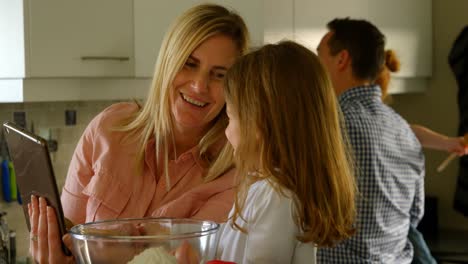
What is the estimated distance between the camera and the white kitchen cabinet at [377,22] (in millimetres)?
2676

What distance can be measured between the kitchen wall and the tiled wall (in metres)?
1.79

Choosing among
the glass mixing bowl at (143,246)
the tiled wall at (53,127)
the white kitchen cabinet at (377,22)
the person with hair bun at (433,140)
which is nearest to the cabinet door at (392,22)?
the white kitchen cabinet at (377,22)

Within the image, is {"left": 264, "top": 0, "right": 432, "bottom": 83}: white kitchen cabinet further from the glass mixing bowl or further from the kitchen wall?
the glass mixing bowl

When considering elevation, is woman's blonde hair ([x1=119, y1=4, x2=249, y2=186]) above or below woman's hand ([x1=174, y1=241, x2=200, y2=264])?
above

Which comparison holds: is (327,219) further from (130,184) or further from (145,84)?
(145,84)

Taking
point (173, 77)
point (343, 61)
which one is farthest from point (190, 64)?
point (343, 61)

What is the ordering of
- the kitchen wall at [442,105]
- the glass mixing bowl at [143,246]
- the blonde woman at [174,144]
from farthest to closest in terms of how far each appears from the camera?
the kitchen wall at [442,105]
the blonde woman at [174,144]
the glass mixing bowl at [143,246]

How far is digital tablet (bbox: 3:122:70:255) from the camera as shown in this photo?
4.07ft

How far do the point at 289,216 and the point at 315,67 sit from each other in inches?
9.8

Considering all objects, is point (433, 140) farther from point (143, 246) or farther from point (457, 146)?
point (143, 246)

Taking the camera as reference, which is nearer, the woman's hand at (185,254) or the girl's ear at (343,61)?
the woman's hand at (185,254)

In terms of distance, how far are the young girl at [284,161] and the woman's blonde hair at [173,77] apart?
1.04ft

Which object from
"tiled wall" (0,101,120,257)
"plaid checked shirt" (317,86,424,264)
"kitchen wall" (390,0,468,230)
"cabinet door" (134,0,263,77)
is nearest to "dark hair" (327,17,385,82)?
"plaid checked shirt" (317,86,424,264)

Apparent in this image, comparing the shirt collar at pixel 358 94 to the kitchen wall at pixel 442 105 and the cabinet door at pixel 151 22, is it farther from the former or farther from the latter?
the kitchen wall at pixel 442 105
